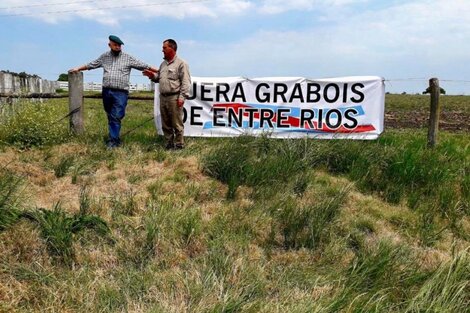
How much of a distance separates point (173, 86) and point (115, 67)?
1.02m

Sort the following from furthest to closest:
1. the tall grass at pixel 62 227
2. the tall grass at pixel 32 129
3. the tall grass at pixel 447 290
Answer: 1. the tall grass at pixel 32 129
2. the tall grass at pixel 62 227
3. the tall grass at pixel 447 290

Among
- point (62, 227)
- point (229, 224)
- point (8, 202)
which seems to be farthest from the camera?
point (229, 224)

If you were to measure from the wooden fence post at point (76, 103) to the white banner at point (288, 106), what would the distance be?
1.30 metres

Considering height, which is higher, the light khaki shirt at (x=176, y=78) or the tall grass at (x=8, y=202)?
the light khaki shirt at (x=176, y=78)

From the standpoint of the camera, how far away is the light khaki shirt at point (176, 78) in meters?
7.08

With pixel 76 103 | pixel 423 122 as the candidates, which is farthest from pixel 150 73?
pixel 423 122

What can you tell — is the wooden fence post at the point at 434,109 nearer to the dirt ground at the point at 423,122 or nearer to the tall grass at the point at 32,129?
the tall grass at the point at 32,129

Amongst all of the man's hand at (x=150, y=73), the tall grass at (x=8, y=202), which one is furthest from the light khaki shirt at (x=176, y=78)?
the tall grass at (x=8, y=202)

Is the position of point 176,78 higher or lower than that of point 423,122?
higher

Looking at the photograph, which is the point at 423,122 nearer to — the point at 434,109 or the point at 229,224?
the point at 434,109

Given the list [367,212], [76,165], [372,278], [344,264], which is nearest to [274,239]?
[344,264]

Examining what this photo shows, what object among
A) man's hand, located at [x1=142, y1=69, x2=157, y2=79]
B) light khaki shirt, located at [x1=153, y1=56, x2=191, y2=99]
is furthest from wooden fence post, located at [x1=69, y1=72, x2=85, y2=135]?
light khaki shirt, located at [x1=153, y1=56, x2=191, y2=99]

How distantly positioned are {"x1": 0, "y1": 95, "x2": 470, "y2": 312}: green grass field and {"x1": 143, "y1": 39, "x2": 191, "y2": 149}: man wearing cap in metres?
0.49

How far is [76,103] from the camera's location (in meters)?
7.82
